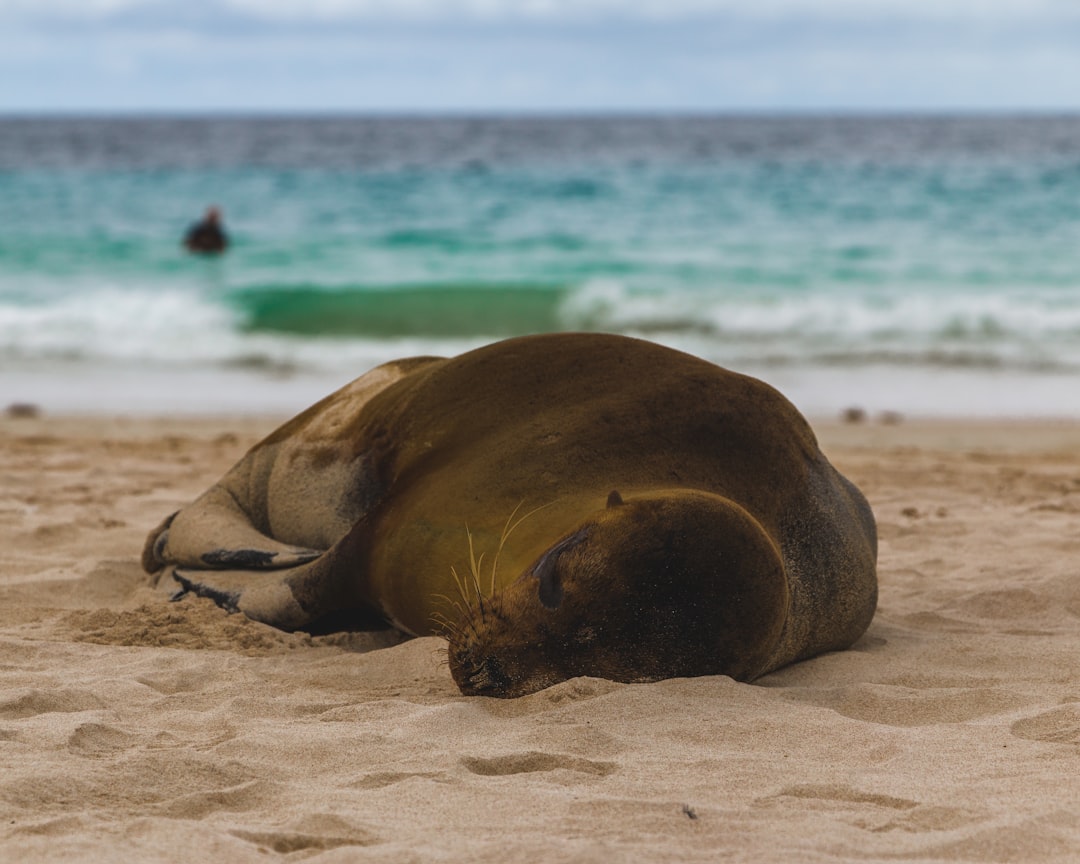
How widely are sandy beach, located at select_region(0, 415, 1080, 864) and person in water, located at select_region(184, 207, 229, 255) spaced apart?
15.0 m

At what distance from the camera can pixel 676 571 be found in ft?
10.2

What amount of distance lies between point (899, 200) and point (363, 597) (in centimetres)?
2473

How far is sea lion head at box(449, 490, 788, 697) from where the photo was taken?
312 cm

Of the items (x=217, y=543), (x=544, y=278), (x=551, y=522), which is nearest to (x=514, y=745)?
(x=551, y=522)

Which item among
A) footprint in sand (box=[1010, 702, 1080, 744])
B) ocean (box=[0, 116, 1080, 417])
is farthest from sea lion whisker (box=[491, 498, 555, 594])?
ocean (box=[0, 116, 1080, 417])

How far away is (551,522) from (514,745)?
0.68 meters

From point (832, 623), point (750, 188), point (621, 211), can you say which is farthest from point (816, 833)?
point (750, 188)

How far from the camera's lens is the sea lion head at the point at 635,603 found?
10.2 feet

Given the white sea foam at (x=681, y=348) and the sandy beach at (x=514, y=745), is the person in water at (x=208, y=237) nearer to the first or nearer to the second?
the white sea foam at (x=681, y=348)

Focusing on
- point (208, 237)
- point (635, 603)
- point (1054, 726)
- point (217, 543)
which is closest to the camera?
point (635, 603)

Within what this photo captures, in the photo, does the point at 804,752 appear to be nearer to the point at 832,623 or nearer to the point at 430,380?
the point at 832,623

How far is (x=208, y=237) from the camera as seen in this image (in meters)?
19.5

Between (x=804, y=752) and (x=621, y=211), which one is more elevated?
(x=621, y=211)

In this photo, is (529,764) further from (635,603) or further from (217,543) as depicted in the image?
(217,543)
